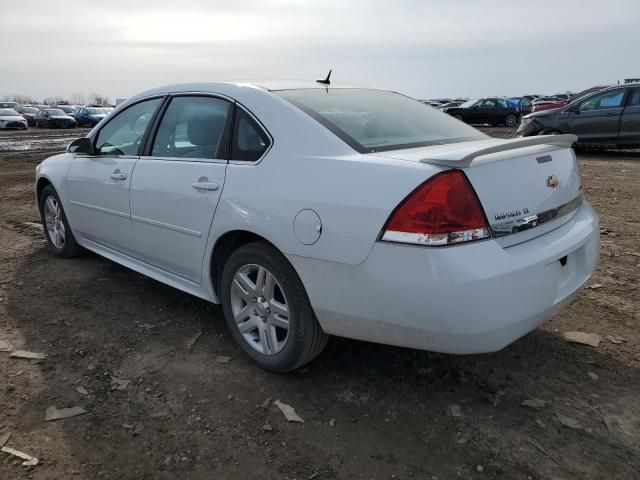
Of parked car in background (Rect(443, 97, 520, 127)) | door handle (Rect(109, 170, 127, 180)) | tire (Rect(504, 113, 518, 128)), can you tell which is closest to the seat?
door handle (Rect(109, 170, 127, 180))

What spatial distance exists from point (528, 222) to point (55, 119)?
37.8 m

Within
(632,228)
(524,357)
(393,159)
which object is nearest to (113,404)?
(393,159)

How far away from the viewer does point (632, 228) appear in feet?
18.9

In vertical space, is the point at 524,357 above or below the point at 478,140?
below

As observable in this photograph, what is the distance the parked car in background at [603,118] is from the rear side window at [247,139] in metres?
11.6

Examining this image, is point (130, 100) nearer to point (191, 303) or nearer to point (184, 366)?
point (191, 303)

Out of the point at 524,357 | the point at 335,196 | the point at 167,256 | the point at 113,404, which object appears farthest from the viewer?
the point at 167,256

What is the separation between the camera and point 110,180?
3.98 metres

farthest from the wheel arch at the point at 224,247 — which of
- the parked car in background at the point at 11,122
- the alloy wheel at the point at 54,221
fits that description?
the parked car in background at the point at 11,122

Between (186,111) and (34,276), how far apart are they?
2174mm

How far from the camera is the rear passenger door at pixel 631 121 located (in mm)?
11930

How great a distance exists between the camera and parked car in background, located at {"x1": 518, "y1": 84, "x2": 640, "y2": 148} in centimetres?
1205

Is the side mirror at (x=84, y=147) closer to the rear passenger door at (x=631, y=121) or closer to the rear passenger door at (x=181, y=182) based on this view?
the rear passenger door at (x=181, y=182)

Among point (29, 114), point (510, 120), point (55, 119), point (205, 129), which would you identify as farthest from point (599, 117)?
point (29, 114)
